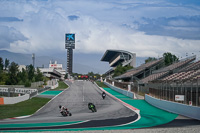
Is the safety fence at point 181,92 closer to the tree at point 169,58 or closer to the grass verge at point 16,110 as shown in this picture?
the grass verge at point 16,110

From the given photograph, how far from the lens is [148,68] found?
8950 cm

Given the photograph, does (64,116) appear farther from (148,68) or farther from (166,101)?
(148,68)

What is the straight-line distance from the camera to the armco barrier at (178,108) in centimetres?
2336

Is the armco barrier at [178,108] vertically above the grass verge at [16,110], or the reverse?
the armco barrier at [178,108]

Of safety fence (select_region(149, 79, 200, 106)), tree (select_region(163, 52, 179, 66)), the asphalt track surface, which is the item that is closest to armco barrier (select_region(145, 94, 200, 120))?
safety fence (select_region(149, 79, 200, 106))

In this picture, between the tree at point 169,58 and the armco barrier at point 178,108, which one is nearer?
the armco barrier at point 178,108

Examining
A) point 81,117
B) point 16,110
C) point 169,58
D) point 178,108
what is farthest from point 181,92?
point 169,58

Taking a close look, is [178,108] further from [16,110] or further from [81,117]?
[16,110]

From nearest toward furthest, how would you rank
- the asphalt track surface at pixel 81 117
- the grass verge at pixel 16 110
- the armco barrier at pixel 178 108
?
the asphalt track surface at pixel 81 117 → the armco barrier at pixel 178 108 → the grass verge at pixel 16 110

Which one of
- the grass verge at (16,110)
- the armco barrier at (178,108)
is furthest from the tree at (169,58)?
the grass verge at (16,110)

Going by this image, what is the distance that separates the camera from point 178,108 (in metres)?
27.2

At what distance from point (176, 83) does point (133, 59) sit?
116m

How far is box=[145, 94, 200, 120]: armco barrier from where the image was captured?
23.4m

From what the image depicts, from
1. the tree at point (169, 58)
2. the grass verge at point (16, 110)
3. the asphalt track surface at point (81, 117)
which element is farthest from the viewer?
the tree at point (169, 58)
